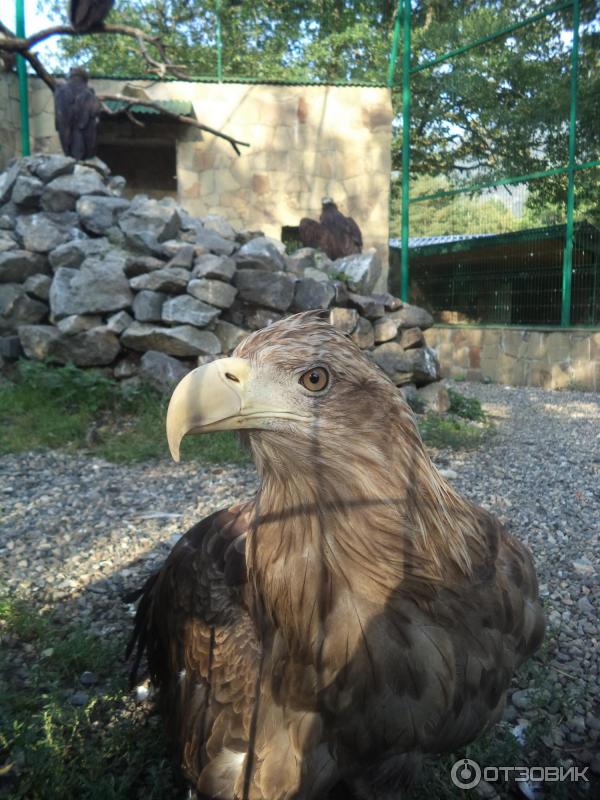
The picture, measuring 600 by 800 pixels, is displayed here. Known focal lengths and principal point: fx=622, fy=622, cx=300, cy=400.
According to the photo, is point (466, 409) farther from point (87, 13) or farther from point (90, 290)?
point (87, 13)

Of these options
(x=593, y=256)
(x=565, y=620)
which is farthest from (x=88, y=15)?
(x=565, y=620)

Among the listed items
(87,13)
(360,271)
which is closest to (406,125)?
(360,271)

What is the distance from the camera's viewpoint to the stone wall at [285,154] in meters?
11.8

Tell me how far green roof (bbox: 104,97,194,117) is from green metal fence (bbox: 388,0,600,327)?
3871 mm

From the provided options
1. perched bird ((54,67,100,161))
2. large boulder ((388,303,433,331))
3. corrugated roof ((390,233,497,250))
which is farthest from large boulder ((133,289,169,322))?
corrugated roof ((390,233,497,250))

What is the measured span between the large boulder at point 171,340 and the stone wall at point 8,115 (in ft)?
20.4

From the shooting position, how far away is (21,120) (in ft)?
33.1

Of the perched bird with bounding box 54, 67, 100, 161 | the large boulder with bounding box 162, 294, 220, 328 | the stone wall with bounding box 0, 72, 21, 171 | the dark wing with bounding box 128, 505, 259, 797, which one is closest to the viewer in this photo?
the dark wing with bounding box 128, 505, 259, 797

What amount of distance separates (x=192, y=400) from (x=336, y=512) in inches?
16.2

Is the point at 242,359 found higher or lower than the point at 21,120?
Answer: lower

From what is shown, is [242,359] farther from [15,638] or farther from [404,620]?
[15,638]

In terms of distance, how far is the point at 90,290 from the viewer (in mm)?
6129

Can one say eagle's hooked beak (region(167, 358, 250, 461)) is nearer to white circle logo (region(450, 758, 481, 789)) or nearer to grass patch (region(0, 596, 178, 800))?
grass patch (region(0, 596, 178, 800))

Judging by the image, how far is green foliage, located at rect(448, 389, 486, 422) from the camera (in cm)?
662
